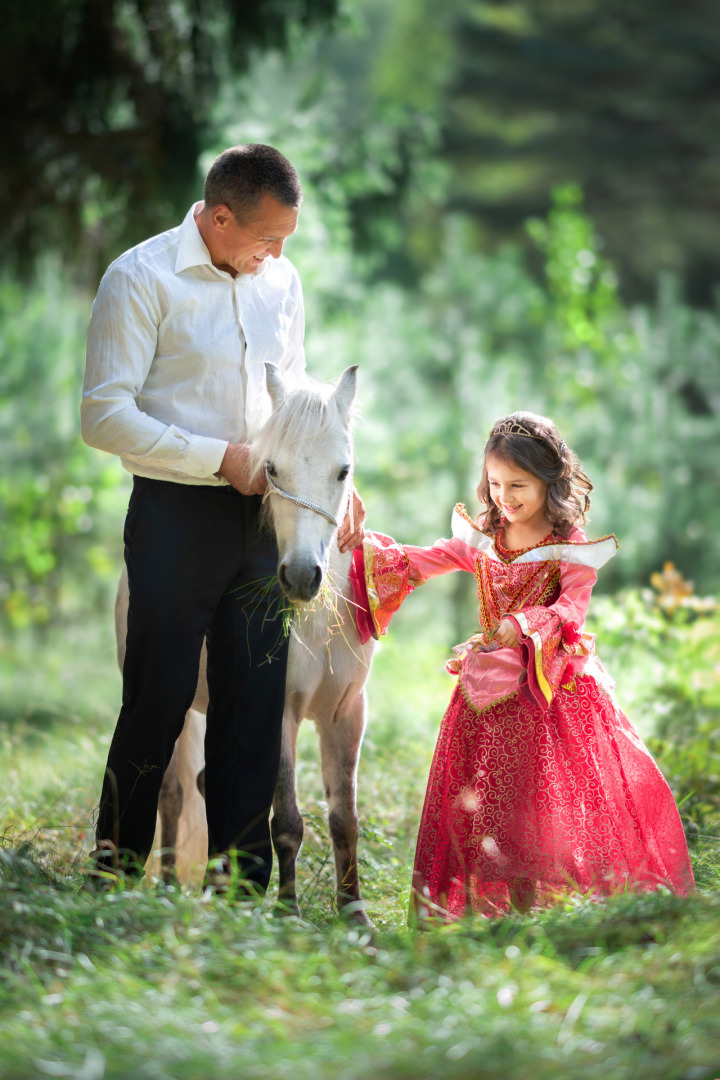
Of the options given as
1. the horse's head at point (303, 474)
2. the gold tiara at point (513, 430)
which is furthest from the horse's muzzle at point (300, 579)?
the gold tiara at point (513, 430)

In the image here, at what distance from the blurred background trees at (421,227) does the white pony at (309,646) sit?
1126 millimetres

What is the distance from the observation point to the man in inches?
103

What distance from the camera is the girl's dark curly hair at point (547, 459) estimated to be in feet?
9.73

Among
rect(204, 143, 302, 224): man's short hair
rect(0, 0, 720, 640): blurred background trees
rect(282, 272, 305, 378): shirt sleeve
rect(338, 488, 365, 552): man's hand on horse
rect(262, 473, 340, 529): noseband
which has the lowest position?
rect(338, 488, 365, 552): man's hand on horse

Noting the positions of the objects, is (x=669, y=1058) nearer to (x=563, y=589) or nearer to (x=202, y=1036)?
(x=202, y=1036)

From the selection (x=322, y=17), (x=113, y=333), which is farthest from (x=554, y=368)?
(x=113, y=333)

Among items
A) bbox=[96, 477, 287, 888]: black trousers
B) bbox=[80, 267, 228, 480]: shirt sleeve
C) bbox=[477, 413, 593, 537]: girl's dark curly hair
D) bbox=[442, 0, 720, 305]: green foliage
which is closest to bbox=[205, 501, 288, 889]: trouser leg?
bbox=[96, 477, 287, 888]: black trousers

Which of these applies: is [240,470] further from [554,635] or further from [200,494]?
[554,635]

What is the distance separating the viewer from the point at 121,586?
3.52m

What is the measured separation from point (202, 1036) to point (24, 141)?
562cm

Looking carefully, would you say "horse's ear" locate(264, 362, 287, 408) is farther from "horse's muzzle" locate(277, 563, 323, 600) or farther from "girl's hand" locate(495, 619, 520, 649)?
"girl's hand" locate(495, 619, 520, 649)

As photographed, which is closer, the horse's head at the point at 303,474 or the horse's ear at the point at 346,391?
the horse's head at the point at 303,474

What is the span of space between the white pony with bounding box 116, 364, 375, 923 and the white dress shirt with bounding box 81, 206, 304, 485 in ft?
0.58

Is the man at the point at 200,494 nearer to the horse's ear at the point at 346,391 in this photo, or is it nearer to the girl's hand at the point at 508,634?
the horse's ear at the point at 346,391
